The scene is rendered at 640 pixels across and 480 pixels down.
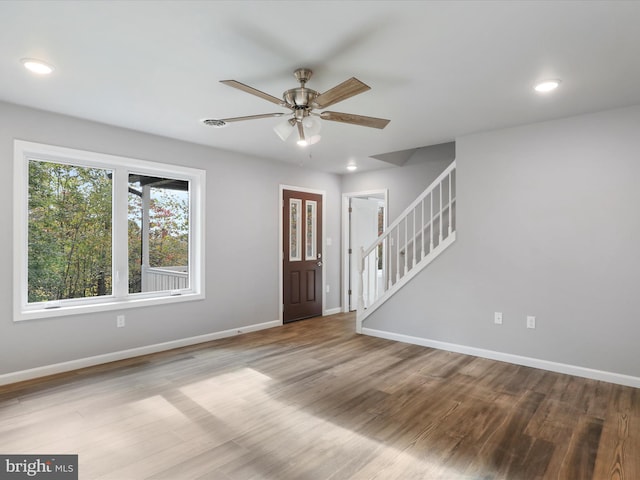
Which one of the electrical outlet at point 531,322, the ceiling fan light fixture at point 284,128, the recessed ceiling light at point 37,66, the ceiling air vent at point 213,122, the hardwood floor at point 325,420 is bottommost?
the hardwood floor at point 325,420

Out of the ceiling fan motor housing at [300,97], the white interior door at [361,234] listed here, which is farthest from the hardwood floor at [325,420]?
the white interior door at [361,234]

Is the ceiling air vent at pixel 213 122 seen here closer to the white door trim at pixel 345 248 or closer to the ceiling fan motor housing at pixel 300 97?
the ceiling fan motor housing at pixel 300 97

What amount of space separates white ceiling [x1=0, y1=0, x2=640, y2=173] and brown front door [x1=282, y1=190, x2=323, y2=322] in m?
2.30

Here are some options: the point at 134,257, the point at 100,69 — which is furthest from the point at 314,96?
the point at 134,257

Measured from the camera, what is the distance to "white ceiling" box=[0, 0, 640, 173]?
6.39ft

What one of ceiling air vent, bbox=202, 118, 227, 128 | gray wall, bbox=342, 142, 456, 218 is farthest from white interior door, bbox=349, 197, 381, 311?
ceiling air vent, bbox=202, 118, 227, 128

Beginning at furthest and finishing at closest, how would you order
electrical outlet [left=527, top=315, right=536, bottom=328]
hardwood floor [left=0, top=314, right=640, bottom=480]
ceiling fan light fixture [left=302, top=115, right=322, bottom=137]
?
electrical outlet [left=527, top=315, right=536, bottom=328] < ceiling fan light fixture [left=302, top=115, right=322, bottom=137] < hardwood floor [left=0, top=314, right=640, bottom=480]

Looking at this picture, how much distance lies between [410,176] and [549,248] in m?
2.56

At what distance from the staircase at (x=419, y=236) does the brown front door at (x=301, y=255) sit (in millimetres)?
1124

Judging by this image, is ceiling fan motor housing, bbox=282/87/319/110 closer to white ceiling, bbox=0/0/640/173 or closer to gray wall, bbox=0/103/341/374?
white ceiling, bbox=0/0/640/173

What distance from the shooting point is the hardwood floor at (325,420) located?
6.81 ft

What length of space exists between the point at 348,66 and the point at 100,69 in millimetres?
1794

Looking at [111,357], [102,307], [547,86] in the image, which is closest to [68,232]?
[102,307]

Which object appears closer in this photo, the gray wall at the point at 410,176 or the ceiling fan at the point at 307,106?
the ceiling fan at the point at 307,106
